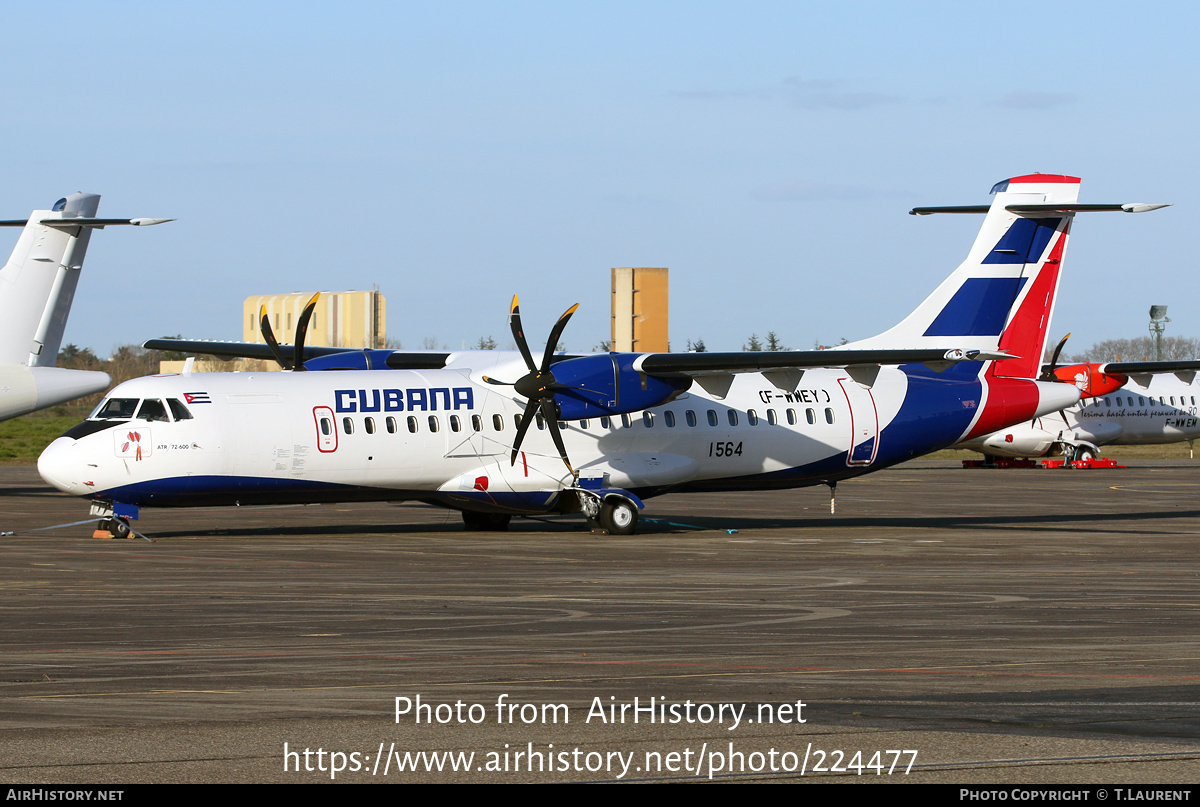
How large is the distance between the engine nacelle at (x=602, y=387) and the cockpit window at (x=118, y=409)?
715cm

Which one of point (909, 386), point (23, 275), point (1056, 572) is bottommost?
point (1056, 572)

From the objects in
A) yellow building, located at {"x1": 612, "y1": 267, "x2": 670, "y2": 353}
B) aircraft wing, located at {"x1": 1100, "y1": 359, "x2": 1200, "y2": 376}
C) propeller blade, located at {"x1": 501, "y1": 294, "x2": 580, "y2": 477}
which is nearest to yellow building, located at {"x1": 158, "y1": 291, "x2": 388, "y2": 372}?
yellow building, located at {"x1": 612, "y1": 267, "x2": 670, "y2": 353}

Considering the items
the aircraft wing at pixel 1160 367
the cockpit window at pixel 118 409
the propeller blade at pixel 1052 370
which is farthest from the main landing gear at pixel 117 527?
the propeller blade at pixel 1052 370

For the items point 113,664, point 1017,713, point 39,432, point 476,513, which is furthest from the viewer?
point 39,432

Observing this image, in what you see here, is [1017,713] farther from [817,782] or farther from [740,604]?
[740,604]

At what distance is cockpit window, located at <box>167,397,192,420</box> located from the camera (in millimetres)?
23000

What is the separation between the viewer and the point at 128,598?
15195 mm

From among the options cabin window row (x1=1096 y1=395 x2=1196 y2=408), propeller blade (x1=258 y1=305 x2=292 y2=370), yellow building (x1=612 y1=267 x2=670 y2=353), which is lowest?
cabin window row (x1=1096 y1=395 x2=1196 y2=408)

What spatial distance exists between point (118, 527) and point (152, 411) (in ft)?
6.50

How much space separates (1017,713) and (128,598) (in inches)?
399

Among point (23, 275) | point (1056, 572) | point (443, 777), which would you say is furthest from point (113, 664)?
point (23, 275)

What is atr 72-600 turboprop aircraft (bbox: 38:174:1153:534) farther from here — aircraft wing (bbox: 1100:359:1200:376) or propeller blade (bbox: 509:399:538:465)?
aircraft wing (bbox: 1100:359:1200:376)

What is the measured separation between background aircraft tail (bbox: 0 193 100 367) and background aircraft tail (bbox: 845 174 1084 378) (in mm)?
17301

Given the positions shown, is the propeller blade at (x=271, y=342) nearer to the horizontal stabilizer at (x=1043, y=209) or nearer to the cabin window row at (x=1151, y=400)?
the horizontal stabilizer at (x=1043, y=209)
